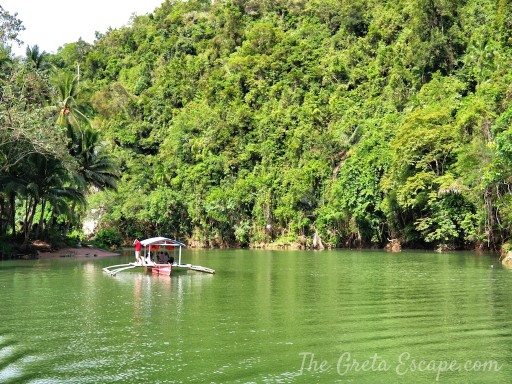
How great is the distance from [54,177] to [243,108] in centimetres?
3213

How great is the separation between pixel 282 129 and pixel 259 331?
5022 cm

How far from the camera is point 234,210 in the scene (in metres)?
59.9

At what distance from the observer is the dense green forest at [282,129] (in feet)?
120

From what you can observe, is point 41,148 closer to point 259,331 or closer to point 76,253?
point 76,253

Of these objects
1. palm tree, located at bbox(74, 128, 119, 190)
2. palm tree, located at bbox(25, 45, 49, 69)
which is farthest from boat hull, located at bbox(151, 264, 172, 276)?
palm tree, located at bbox(25, 45, 49, 69)

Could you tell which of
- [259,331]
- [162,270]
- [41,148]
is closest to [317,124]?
[41,148]

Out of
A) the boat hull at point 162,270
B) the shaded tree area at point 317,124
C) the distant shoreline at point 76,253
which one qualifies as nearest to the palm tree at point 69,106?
the distant shoreline at point 76,253

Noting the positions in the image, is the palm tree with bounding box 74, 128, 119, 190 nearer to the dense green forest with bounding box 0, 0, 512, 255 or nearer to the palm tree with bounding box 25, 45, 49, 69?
the dense green forest with bounding box 0, 0, 512, 255

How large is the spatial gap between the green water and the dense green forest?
9.78m

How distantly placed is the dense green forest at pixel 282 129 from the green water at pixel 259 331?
978 centimetres

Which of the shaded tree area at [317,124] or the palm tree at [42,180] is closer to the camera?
the palm tree at [42,180]

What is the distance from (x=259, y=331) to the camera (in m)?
12.5

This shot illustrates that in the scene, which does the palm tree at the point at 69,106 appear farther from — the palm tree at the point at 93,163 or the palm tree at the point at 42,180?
the palm tree at the point at 42,180

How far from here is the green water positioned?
31.3 ft
